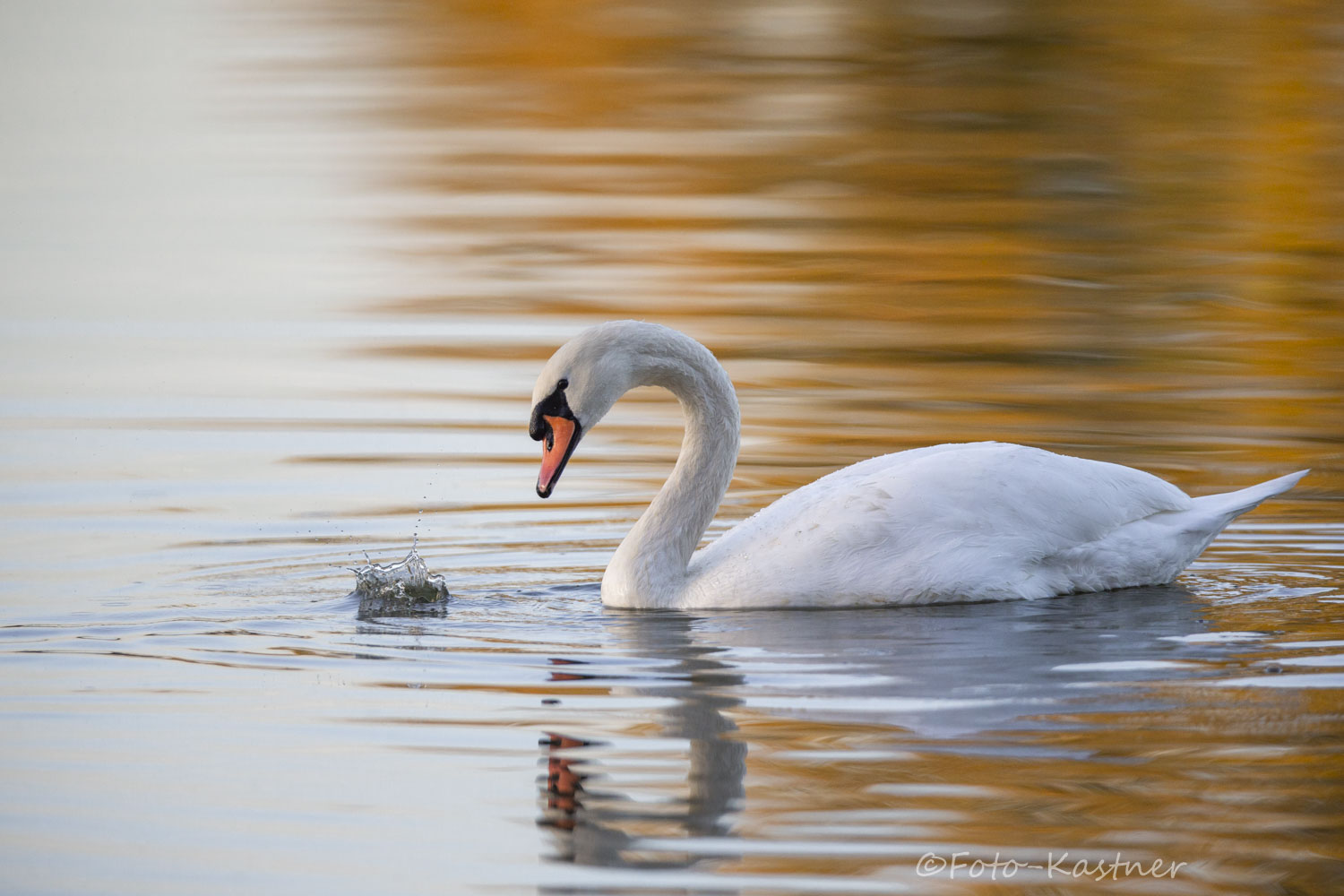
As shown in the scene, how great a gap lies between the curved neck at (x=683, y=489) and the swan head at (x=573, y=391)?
0.23 meters

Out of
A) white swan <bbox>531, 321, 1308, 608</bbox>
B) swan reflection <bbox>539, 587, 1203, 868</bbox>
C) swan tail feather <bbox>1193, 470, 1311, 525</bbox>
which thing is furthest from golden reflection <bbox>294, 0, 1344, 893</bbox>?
swan tail feather <bbox>1193, 470, 1311, 525</bbox>

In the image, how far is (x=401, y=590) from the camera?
8180 mm

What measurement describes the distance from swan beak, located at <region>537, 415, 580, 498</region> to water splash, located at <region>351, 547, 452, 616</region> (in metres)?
0.60

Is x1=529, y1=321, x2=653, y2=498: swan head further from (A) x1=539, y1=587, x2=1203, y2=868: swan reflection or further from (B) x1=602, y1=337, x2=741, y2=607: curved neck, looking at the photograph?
(A) x1=539, y1=587, x2=1203, y2=868: swan reflection

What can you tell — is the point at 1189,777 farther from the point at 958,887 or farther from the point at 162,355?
the point at 162,355

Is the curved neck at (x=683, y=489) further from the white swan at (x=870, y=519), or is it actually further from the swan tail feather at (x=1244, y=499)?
the swan tail feather at (x=1244, y=499)

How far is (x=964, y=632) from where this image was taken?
7711mm

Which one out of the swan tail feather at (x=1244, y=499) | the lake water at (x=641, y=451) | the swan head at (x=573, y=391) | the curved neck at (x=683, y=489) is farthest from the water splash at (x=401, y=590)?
the swan tail feather at (x=1244, y=499)

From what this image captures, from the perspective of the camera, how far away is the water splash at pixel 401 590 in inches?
321

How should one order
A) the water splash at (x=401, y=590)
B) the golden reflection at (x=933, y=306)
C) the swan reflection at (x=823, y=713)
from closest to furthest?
the swan reflection at (x=823, y=713) → the golden reflection at (x=933, y=306) → the water splash at (x=401, y=590)

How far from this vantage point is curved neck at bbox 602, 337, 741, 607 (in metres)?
8.41

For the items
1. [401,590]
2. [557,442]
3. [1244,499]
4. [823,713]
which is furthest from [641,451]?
[823,713]

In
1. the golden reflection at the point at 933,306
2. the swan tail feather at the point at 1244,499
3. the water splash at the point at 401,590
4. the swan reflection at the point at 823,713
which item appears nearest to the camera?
the swan reflection at the point at 823,713

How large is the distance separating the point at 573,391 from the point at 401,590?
1026 mm
